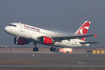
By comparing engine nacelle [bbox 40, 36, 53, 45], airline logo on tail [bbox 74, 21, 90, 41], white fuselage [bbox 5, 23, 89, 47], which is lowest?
engine nacelle [bbox 40, 36, 53, 45]

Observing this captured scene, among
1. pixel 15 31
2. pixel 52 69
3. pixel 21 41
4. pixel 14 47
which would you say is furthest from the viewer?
pixel 14 47

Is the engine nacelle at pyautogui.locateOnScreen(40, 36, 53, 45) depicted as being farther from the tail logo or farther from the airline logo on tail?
the tail logo

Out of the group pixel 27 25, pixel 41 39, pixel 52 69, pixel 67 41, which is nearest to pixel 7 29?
pixel 27 25

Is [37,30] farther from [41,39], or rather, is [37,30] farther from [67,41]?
[67,41]

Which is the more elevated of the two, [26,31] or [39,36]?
[26,31]

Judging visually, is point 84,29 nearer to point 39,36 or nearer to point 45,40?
point 45,40

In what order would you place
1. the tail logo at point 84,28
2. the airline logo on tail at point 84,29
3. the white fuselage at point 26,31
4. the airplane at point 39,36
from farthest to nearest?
the tail logo at point 84,28, the airline logo on tail at point 84,29, the airplane at point 39,36, the white fuselage at point 26,31

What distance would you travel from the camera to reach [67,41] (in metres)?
57.2

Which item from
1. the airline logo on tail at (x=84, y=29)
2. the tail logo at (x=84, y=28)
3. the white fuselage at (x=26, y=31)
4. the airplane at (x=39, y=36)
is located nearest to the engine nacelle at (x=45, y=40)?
the airplane at (x=39, y=36)

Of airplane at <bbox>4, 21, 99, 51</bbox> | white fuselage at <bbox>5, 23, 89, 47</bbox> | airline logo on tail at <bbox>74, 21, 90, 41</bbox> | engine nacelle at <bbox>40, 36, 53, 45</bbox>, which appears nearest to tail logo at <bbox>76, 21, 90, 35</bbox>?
airline logo on tail at <bbox>74, 21, 90, 41</bbox>

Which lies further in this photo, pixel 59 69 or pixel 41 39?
pixel 41 39

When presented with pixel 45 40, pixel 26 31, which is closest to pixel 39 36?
pixel 45 40

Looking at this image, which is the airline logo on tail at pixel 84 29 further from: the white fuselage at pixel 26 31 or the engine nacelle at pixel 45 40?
the engine nacelle at pixel 45 40

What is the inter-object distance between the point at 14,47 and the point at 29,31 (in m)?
49.1
